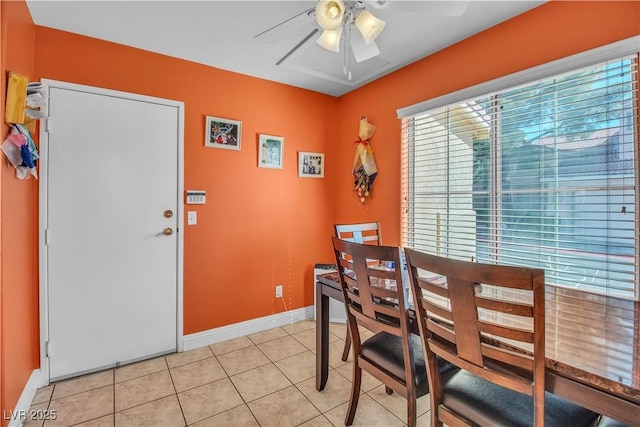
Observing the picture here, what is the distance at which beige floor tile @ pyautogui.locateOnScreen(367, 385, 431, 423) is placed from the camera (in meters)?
1.77

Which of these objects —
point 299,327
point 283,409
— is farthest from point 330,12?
point 299,327

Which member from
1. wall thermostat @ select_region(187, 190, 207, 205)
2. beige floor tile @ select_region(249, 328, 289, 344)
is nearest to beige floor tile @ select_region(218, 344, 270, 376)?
beige floor tile @ select_region(249, 328, 289, 344)

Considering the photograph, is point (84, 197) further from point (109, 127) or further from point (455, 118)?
point (455, 118)

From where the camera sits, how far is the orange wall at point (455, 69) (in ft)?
5.40

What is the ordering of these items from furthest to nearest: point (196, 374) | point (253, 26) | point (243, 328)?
point (243, 328)
point (196, 374)
point (253, 26)

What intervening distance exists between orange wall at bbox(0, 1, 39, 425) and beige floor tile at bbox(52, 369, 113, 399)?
0.70 ft

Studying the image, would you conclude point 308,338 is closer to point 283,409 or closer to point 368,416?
point 283,409

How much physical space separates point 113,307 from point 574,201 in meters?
3.21

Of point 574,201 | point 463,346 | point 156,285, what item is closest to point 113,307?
point 156,285

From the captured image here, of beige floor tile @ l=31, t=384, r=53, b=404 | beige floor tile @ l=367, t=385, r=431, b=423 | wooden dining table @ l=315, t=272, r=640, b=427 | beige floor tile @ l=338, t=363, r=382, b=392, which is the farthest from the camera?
beige floor tile @ l=338, t=363, r=382, b=392

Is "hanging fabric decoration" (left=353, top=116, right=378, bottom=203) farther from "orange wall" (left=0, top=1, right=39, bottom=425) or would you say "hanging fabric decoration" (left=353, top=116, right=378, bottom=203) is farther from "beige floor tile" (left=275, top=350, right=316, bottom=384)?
"orange wall" (left=0, top=1, right=39, bottom=425)

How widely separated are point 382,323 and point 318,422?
0.79m

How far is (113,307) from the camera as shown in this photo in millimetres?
2258

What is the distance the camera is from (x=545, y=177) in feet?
6.11
